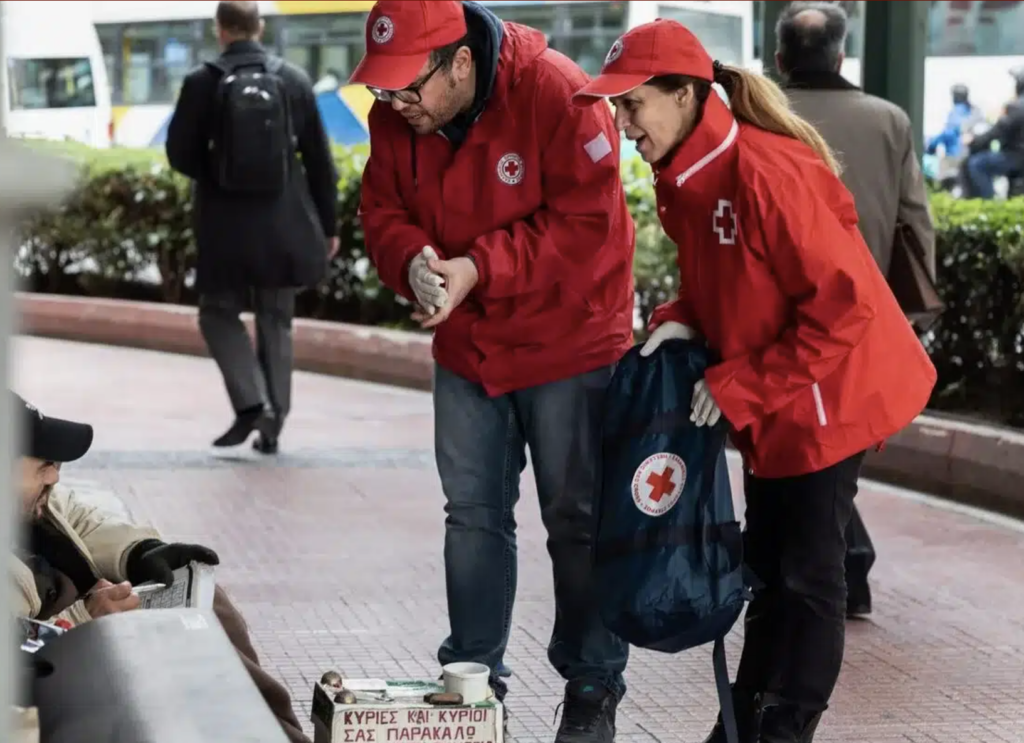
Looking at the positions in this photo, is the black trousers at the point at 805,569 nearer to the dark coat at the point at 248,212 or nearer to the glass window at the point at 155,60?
the dark coat at the point at 248,212

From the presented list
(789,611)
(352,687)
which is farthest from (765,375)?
(352,687)

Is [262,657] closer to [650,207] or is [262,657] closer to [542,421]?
[542,421]

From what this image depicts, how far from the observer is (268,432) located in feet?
27.1

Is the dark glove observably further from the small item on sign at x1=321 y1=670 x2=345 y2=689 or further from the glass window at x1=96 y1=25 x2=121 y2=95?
the glass window at x1=96 y1=25 x2=121 y2=95

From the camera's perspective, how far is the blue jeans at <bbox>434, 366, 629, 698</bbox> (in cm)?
400

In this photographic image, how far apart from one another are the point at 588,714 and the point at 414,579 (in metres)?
2.03

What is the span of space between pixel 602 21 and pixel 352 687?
609 inches

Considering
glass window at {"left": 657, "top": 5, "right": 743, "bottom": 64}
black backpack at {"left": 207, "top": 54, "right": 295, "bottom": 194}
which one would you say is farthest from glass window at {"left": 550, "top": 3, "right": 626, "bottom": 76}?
black backpack at {"left": 207, "top": 54, "right": 295, "bottom": 194}

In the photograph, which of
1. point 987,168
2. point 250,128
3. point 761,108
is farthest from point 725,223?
point 987,168

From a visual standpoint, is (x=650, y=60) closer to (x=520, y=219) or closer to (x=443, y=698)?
(x=520, y=219)

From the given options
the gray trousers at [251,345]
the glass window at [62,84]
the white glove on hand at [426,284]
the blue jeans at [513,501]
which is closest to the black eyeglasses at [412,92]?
the white glove on hand at [426,284]

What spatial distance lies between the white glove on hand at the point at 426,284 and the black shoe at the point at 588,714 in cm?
94

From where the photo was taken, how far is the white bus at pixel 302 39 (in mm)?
18281

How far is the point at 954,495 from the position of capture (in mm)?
7375
